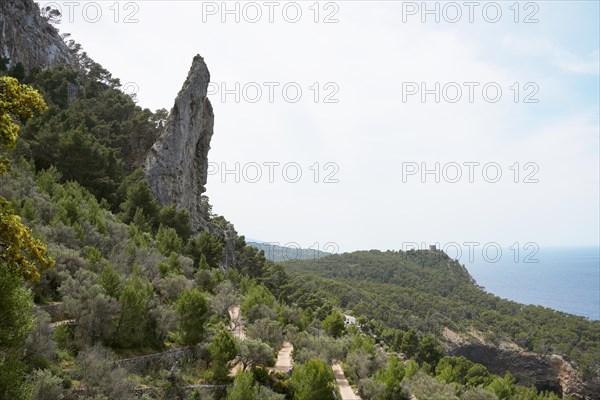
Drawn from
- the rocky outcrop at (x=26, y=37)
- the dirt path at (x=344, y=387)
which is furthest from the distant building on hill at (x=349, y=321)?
the rocky outcrop at (x=26, y=37)

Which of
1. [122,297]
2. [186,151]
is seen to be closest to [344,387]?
[122,297]

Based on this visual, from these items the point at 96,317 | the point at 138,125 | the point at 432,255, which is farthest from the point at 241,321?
the point at 432,255

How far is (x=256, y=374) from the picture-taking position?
66.2 feet

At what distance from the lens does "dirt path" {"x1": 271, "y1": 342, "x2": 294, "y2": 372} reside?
78.8 ft

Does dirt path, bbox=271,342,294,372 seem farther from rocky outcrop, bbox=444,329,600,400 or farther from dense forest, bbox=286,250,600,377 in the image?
rocky outcrop, bbox=444,329,600,400

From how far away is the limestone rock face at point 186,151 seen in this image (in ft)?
171

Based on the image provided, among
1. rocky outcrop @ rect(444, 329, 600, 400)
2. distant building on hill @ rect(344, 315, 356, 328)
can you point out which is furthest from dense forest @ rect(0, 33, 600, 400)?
rocky outcrop @ rect(444, 329, 600, 400)

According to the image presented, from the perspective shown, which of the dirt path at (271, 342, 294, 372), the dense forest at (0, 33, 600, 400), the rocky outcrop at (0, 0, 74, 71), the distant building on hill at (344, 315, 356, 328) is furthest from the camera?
the distant building on hill at (344, 315, 356, 328)

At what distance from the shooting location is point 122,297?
17172 mm

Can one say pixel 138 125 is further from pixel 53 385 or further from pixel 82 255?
pixel 53 385

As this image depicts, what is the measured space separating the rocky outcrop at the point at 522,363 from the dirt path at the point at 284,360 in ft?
182

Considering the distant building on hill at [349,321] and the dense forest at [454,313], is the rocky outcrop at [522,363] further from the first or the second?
the distant building on hill at [349,321]

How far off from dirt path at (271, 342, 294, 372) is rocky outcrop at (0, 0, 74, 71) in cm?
5093

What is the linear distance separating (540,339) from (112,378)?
85677mm
